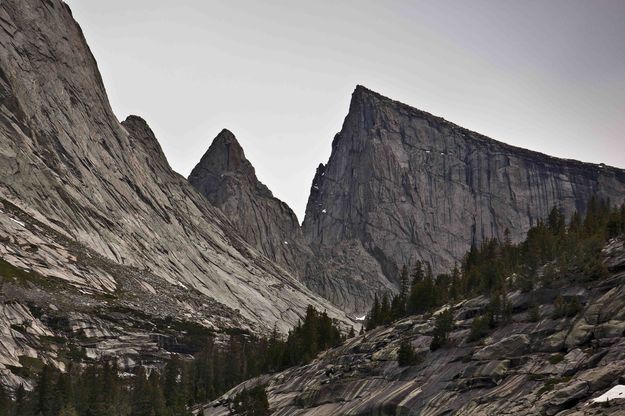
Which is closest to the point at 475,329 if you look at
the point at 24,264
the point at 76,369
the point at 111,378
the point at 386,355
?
the point at 386,355

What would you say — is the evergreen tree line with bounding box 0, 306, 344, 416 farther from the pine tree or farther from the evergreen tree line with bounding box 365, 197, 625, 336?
the pine tree

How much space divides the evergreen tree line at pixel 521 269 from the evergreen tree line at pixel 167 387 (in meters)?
12.1

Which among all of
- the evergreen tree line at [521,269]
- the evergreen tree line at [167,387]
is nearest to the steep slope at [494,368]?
the evergreen tree line at [521,269]

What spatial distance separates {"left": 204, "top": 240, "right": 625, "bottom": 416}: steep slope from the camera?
68375 millimetres

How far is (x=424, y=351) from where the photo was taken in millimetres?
95188

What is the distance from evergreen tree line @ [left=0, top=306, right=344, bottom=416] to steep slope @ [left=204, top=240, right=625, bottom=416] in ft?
33.1

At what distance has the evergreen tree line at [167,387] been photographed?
120 m

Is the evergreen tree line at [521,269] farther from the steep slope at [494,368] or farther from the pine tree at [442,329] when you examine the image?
the pine tree at [442,329]

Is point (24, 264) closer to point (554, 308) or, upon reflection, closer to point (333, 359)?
point (333, 359)

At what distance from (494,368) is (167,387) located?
75.8 metres

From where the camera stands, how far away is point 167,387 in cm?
14138

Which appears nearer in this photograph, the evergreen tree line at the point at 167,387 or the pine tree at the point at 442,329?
the pine tree at the point at 442,329

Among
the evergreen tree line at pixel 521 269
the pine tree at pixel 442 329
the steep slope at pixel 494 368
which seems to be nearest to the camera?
the steep slope at pixel 494 368

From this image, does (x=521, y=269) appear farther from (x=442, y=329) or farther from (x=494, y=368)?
(x=494, y=368)
